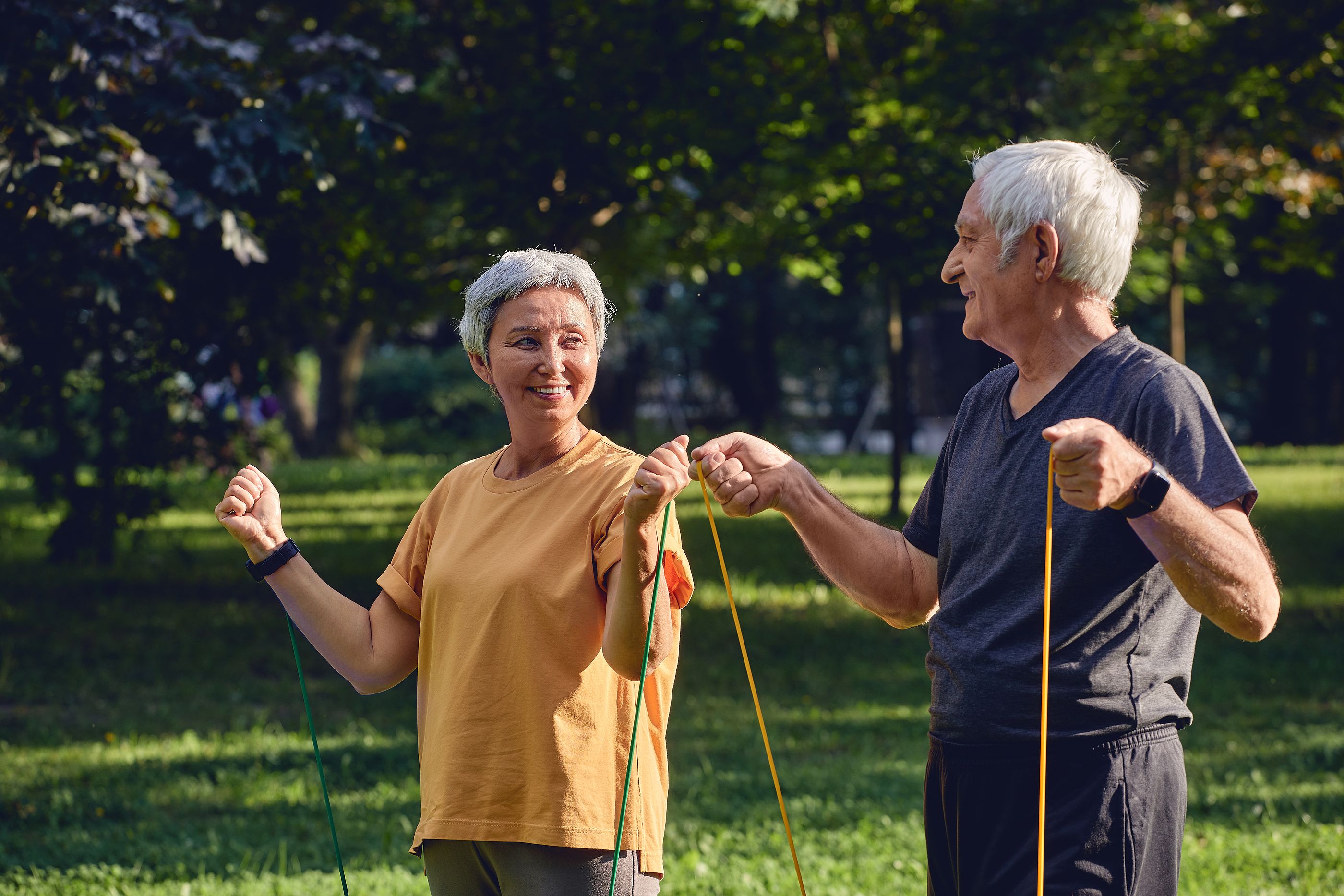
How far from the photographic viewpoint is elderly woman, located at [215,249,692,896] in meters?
2.23

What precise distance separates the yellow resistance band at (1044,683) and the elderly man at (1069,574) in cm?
1

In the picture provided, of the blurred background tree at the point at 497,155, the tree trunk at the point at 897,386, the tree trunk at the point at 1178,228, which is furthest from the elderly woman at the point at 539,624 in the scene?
the tree trunk at the point at 1178,228

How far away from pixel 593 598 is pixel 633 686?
197mm

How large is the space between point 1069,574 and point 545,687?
904 millimetres

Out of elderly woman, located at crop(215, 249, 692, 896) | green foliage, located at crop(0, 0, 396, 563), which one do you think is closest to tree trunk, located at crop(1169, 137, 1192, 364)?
green foliage, located at crop(0, 0, 396, 563)

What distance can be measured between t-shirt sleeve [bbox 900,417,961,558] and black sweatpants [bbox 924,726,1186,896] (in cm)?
42

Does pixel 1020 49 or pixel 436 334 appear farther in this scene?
pixel 436 334

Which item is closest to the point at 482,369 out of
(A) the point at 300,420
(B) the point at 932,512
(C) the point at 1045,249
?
(B) the point at 932,512

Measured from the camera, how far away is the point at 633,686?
234 cm

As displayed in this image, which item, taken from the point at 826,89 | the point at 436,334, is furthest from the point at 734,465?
the point at 436,334

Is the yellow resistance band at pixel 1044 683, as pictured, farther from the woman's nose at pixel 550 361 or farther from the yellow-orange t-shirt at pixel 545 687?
the woman's nose at pixel 550 361

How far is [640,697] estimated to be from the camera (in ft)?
7.26

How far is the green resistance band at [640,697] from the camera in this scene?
2143 mm

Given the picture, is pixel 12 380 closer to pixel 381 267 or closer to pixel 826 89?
pixel 381 267
